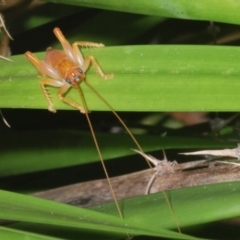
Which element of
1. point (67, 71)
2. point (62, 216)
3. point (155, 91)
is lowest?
point (62, 216)

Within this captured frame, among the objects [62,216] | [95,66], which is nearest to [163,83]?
[95,66]

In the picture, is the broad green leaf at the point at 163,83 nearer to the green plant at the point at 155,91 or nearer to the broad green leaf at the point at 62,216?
the green plant at the point at 155,91

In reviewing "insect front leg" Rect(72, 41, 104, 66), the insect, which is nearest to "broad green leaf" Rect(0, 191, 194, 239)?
the insect

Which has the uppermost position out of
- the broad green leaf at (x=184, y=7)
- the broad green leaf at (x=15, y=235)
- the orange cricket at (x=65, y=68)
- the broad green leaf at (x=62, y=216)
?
the orange cricket at (x=65, y=68)

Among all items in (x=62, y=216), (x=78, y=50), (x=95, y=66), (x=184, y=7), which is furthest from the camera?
(x=78, y=50)

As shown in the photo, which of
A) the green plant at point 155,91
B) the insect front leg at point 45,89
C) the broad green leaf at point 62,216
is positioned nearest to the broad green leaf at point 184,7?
the green plant at point 155,91

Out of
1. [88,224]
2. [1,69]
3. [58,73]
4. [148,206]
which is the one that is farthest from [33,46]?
[88,224]

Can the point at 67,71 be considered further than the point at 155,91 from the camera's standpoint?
Yes

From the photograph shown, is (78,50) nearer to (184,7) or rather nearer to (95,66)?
(95,66)
